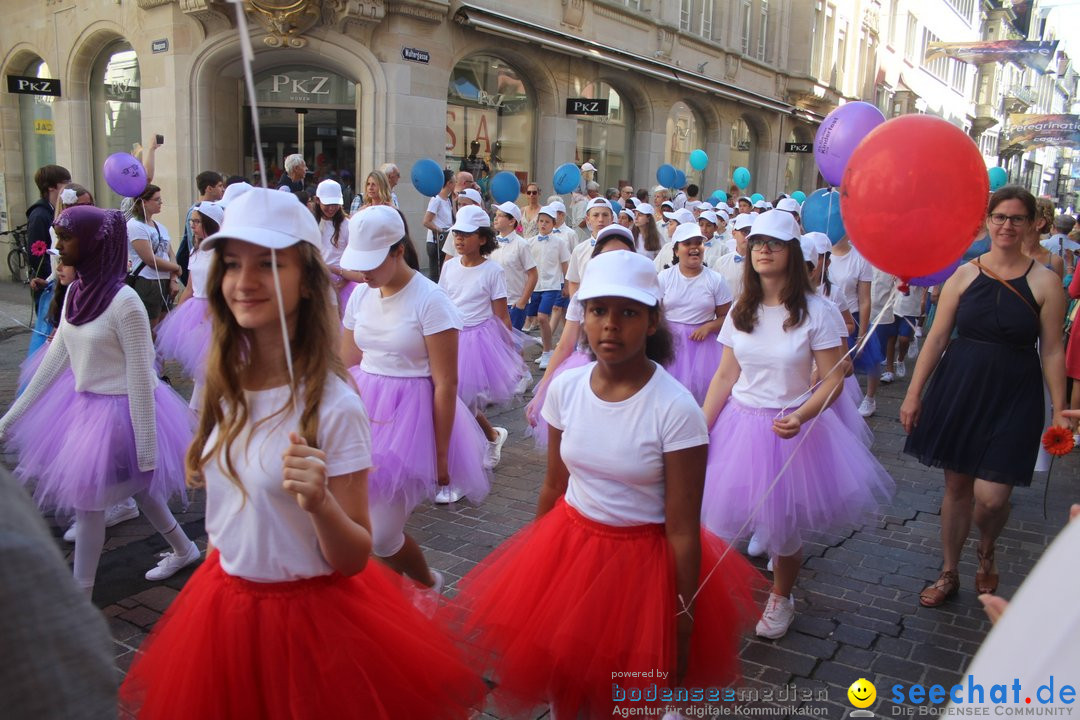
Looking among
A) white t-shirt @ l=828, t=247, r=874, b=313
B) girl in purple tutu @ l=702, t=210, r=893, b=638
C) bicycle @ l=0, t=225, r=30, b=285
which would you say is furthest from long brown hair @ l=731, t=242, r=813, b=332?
bicycle @ l=0, t=225, r=30, b=285

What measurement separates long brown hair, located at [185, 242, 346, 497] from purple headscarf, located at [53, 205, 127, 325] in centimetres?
210

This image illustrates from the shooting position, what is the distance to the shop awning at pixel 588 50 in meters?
16.9

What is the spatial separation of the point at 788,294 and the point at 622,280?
189 cm

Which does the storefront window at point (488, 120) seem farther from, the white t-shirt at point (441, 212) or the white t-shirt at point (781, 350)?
the white t-shirt at point (781, 350)

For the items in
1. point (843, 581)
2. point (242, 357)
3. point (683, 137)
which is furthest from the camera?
point (683, 137)

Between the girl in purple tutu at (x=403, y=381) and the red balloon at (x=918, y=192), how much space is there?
208cm

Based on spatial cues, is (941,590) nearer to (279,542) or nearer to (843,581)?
(843,581)

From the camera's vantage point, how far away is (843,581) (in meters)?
4.93

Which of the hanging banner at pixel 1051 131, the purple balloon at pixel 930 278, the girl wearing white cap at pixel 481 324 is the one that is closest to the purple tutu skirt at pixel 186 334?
the girl wearing white cap at pixel 481 324

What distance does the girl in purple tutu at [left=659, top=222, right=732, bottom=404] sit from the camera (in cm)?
670

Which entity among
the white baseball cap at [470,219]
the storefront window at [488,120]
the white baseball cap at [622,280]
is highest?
the storefront window at [488,120]

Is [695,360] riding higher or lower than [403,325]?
lower

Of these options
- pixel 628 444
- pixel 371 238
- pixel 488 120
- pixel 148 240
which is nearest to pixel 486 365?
pixel 371 238

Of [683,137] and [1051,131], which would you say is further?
[1051,131]
